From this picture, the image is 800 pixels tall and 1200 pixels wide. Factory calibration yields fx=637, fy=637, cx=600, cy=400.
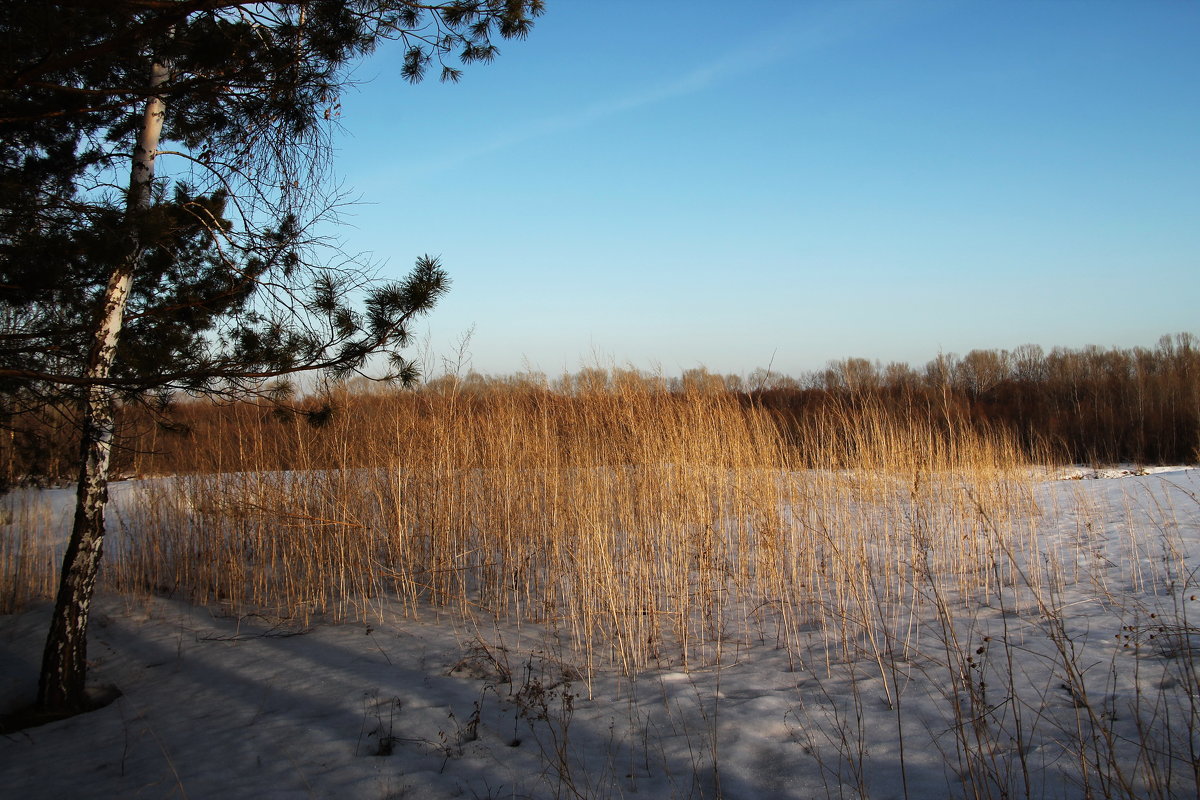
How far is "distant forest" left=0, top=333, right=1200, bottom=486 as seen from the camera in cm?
493

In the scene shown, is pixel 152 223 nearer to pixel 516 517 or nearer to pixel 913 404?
pixel 516 517

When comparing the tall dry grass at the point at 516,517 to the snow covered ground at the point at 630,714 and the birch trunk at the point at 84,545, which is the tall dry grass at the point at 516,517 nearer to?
the snow covered ground at the point at 630,714

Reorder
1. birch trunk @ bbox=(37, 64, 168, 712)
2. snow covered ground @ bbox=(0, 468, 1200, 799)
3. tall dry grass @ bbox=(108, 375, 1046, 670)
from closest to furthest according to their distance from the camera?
snow covered ground @ bbox=(0, 468, 1200, 799) → birch trunk @ bbox=(37, 64, 168, 712) → tall dry grass @ bbox=(108, 375, 1046, 670)

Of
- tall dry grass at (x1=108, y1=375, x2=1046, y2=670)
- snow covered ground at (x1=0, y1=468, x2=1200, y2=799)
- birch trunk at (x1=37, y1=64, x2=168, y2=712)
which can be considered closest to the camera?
snow covered ground at (x1=0, y1=468, x2=1200, y2=799)

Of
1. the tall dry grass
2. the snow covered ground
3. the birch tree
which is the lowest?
the snow covered ground

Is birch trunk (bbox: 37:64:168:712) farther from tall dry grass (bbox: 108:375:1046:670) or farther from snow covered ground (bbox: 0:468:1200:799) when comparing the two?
tall dry grass (bbox: 108:375:1046:670)

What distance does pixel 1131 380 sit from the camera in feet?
62.7

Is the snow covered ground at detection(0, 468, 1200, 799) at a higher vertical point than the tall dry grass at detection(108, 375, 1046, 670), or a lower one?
lower

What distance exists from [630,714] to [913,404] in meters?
12.6

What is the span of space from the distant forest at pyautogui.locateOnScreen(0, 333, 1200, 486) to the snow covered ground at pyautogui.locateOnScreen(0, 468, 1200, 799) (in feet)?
5.10

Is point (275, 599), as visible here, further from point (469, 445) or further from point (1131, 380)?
point (1131, 380)

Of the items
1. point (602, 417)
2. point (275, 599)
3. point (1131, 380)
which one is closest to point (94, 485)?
point (275, 599)

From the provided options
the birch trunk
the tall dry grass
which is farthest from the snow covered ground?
the tall dry grass

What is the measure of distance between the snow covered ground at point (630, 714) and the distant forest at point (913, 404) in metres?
1.55
